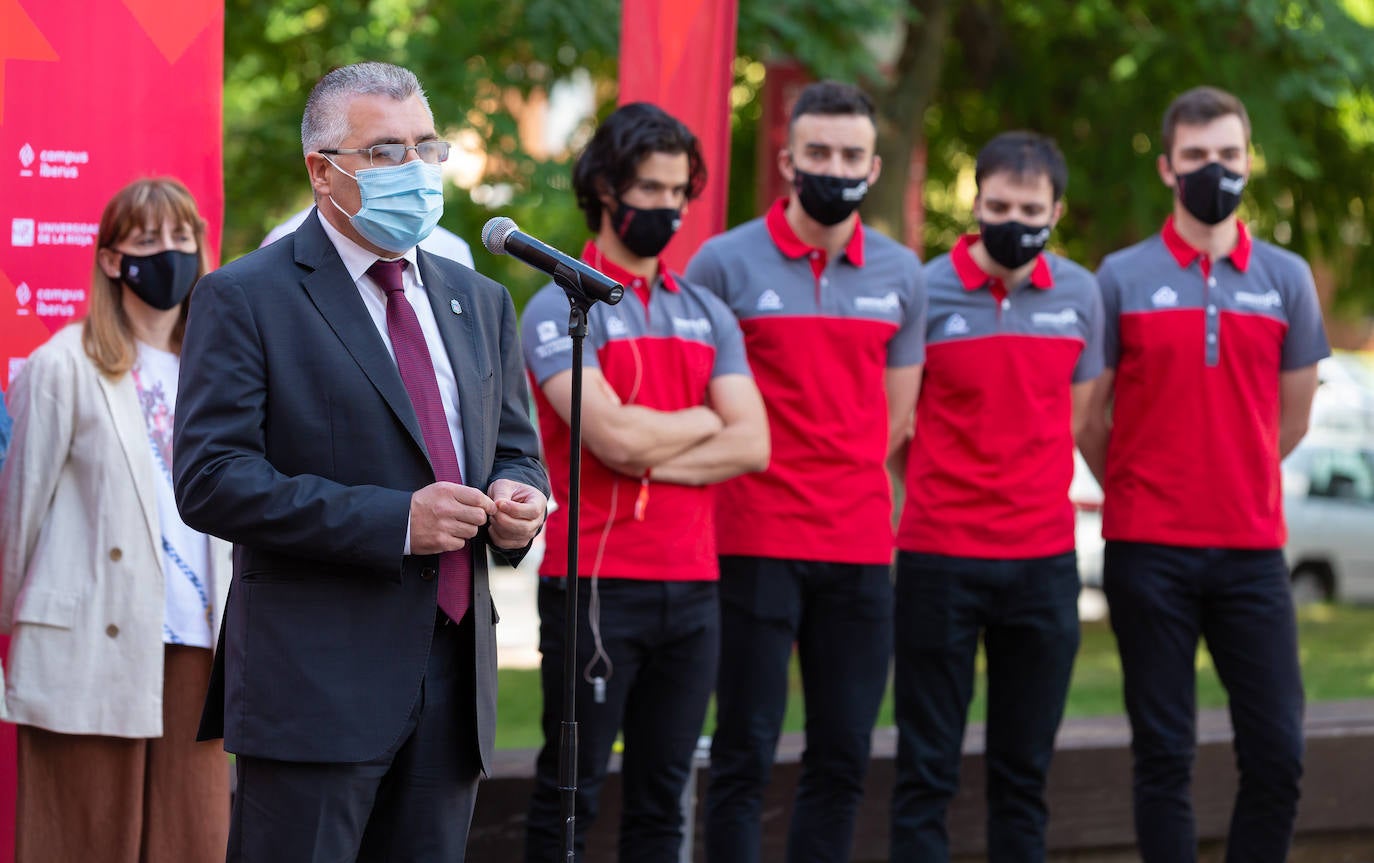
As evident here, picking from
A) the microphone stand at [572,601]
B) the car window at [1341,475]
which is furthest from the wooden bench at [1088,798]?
the car window at [1341,475]

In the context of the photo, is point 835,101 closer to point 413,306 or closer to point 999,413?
point 999,413

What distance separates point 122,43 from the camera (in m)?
4.64

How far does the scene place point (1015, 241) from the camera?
516cm

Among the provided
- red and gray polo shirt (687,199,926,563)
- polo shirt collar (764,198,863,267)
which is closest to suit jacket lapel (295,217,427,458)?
red and gray polo shirt (687,199,926,563)

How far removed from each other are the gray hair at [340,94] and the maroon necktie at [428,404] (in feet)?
0.86

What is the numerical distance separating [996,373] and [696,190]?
107 cm

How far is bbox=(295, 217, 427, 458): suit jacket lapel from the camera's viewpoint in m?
3.17

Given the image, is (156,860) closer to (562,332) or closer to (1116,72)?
(562,332)

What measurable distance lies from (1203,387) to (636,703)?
2.03 metres

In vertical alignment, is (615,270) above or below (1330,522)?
above

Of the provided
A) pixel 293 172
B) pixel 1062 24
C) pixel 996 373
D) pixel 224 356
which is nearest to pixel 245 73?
pixel 293 172

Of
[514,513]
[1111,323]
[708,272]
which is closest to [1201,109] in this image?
[1111,323]

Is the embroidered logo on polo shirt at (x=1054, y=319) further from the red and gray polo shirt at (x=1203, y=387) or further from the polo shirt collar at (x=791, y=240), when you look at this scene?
the polo shirt collar at (x=791, y=240)

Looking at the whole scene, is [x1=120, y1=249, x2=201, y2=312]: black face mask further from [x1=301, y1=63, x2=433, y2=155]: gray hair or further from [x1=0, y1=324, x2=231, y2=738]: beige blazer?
[x1=301, y1=63, x2=433, y2=155]: gray hair
